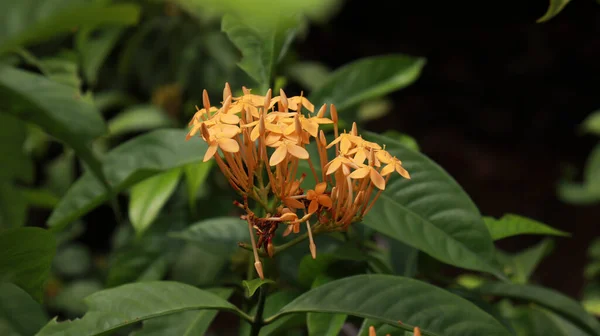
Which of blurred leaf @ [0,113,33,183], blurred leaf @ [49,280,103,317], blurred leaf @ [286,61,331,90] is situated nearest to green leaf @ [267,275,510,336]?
blurred leaf @ [0,113,33,183]

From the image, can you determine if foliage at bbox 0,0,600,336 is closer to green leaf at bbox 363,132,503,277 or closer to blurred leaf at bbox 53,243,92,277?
green leaf at bbox 363,132,503,277

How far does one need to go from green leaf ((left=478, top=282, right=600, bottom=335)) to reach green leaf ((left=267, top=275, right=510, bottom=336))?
195 mm

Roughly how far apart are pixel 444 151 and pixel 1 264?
267 cm

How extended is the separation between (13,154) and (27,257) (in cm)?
9

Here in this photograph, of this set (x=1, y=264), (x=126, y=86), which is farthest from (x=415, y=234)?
(x=126, y=86)

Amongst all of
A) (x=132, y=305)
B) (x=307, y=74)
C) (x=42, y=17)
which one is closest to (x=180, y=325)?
(x=132, y=305)

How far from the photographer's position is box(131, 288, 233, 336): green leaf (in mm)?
595

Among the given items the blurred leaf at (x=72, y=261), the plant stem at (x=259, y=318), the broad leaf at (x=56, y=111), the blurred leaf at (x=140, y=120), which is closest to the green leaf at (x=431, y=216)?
the plant stem at (x=259, y=318)

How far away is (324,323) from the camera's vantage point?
1.91 ft

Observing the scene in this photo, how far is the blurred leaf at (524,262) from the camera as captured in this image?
93 centimetres

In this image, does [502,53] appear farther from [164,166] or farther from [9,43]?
[9,43]

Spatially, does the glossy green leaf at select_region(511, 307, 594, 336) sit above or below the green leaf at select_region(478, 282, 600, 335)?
below

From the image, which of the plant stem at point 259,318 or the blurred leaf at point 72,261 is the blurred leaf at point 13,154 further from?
the blurred leaf at point 72,261

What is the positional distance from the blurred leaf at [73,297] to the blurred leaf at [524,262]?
122 centimetres
